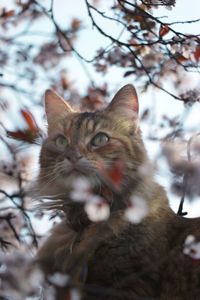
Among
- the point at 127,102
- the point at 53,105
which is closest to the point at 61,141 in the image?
the point at 53,105

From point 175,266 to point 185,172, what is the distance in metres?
0.65

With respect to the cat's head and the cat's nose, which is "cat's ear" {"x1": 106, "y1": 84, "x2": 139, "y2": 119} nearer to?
the cat's head

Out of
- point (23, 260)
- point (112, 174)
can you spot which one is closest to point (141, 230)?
point (23, 260)

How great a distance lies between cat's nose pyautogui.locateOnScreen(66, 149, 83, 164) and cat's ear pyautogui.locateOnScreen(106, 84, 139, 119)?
28.5 inches

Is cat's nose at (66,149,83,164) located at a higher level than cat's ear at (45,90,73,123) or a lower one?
lower

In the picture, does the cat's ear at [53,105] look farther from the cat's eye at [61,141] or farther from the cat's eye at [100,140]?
the cat's eye at [100,140]

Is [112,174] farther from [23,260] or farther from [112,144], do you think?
[112,144]

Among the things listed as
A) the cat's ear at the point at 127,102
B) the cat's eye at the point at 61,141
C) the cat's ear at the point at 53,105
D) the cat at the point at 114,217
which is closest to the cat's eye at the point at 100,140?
the cat at the point at 114,217

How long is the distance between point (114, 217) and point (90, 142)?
546mm

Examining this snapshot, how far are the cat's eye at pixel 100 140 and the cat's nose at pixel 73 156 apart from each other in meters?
0.28

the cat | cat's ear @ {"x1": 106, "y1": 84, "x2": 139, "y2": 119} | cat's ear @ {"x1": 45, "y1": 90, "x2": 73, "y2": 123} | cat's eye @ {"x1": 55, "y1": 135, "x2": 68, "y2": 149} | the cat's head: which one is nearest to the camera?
the cat

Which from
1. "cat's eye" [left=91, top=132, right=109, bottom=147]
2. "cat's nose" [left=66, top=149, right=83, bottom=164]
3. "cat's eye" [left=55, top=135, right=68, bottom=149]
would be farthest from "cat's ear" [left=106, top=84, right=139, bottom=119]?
"cat's nose" [left=66, top=149, right=83, bottom=164]

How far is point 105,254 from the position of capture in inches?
74.0

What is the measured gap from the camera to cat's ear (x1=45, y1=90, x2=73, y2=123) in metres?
2.78
